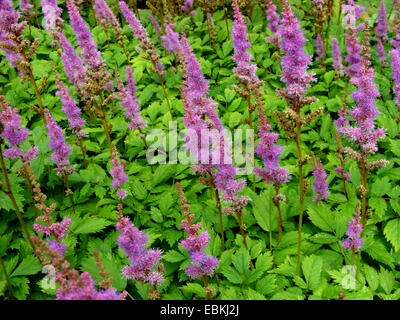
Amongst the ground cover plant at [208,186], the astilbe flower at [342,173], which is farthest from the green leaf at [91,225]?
the astilbe flower at [342,173]

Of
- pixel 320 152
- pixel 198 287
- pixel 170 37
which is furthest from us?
pixel 170 37

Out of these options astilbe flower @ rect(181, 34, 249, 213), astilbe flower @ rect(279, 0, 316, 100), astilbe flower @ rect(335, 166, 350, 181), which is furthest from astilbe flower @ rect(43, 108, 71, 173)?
astilbe flower @ rect(335, 166, 350, 181)

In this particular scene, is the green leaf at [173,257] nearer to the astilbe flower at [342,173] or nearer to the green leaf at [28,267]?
the green leaf at [28,267]

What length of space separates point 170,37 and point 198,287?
13.5ft

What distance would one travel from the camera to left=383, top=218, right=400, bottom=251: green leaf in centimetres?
377

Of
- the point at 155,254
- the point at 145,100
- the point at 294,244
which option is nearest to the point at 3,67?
the point at 145,100

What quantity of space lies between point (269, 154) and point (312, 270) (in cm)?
116

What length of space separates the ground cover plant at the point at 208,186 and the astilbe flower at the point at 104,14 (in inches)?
44.6

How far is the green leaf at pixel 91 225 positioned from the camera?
3938mm

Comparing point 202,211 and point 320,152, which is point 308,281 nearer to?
point 202,211

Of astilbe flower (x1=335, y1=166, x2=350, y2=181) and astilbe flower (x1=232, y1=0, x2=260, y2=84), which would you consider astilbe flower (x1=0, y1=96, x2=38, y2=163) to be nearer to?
astilbe flower (x1=232, y1=0, x2=260, y2=84)

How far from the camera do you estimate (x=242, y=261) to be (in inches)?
139

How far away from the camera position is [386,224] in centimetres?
404

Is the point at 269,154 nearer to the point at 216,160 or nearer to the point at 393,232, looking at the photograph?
the point at 216,160
